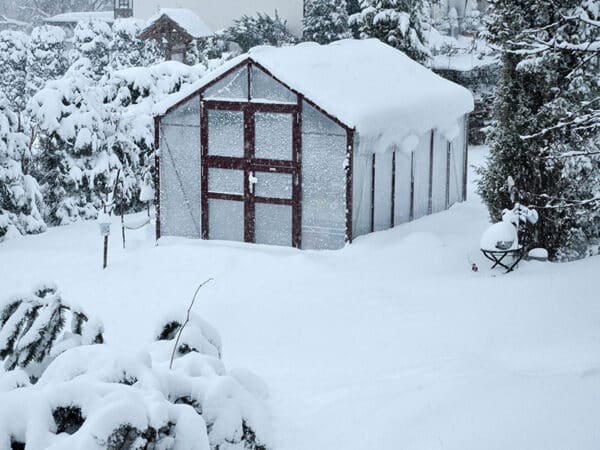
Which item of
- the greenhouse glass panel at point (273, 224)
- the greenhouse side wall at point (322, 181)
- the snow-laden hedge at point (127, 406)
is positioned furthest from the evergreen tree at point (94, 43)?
the snow-laden hedge at point (127, 406)

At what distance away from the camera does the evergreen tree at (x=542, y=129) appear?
45.9ft

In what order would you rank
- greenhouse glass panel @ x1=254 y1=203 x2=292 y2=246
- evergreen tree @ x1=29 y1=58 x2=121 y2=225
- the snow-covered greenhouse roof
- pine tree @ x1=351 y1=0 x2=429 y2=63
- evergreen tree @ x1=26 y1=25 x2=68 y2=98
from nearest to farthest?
the snow-covered greenhouse roof
greenhouse glass panel @ x1=254 y1=203 x2=292 y2=246
evergreen tree @ x1=29 y1=58 x2=121 y2=225
pine tree @ x1=351 y1=0 x2=429 y2=63
evergreen tree @ x1=26 y1=25 x2=68 y2=98

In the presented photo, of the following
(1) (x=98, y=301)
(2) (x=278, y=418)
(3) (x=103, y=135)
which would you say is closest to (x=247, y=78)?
(1) (x=98, y=301)

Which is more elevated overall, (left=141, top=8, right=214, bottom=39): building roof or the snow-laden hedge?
(left=141, top=8, right=214, bottom=39): building roof

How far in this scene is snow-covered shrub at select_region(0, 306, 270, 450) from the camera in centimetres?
406

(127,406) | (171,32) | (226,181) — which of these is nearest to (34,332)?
(127,406)

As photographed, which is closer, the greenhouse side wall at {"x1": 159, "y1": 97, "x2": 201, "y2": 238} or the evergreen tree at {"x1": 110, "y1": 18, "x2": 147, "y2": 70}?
the greenhouse side wall at {"x1": 159, "y1": 97, "x2": 201, "y2": 238}

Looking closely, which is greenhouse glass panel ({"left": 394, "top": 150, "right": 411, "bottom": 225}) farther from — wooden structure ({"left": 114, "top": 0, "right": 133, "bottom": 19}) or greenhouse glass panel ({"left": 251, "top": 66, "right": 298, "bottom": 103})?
wooden structure ({"left": 114, "top": 0, "right": 133, "bottom": 19})

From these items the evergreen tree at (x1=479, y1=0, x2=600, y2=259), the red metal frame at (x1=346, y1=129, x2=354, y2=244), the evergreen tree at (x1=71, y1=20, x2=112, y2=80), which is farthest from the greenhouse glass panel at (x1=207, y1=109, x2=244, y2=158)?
the evergreen tree at (x1=71, y1=20, x2=112, y2=80)

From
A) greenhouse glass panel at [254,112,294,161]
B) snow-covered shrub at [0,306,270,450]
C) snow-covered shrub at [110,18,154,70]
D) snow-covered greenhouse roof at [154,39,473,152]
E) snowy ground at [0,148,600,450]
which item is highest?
snow-covered shrub at [110,18,154,70]

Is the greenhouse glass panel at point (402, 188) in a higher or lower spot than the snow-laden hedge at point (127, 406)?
lower

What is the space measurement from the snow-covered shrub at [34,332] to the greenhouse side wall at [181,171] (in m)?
11.2

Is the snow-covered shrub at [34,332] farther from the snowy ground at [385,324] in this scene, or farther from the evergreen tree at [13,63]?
the evergreen tree at [13,63]

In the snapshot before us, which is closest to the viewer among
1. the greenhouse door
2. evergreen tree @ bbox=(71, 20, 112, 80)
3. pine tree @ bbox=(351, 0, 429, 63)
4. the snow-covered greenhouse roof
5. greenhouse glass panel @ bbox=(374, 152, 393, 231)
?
the snow-covered greenhouse roof
